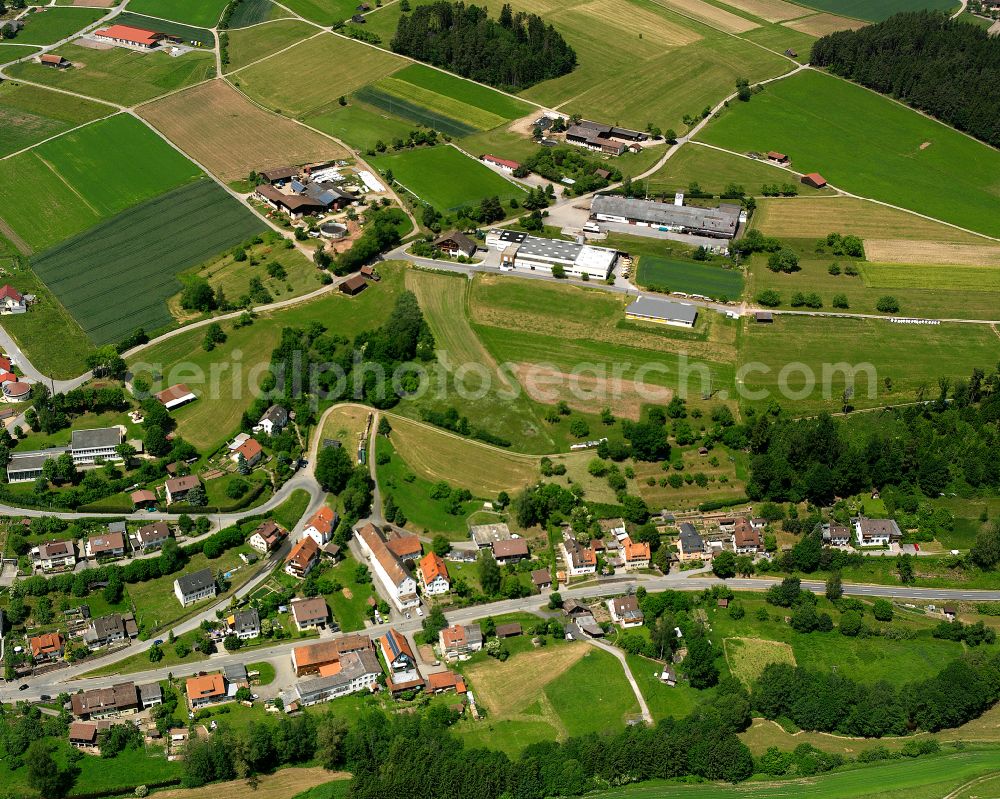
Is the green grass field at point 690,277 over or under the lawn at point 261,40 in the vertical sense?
under

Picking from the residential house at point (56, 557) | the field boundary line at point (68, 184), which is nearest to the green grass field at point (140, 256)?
the field boundary line at point (68, 184)

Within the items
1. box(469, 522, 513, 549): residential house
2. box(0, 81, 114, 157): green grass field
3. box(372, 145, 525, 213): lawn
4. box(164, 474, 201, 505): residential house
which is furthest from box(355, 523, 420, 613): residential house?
box(0, 81, 114, 157): green grass field

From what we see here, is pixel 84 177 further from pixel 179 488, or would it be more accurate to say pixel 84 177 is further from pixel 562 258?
pixel 179 488

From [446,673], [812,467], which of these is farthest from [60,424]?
[812,467]

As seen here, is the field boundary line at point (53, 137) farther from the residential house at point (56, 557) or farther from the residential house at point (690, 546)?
the residential house at point (690, 546)

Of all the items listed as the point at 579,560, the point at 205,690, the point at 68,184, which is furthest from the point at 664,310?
the point at 68,184

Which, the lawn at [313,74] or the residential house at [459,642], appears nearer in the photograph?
the residential house at [459,642]
